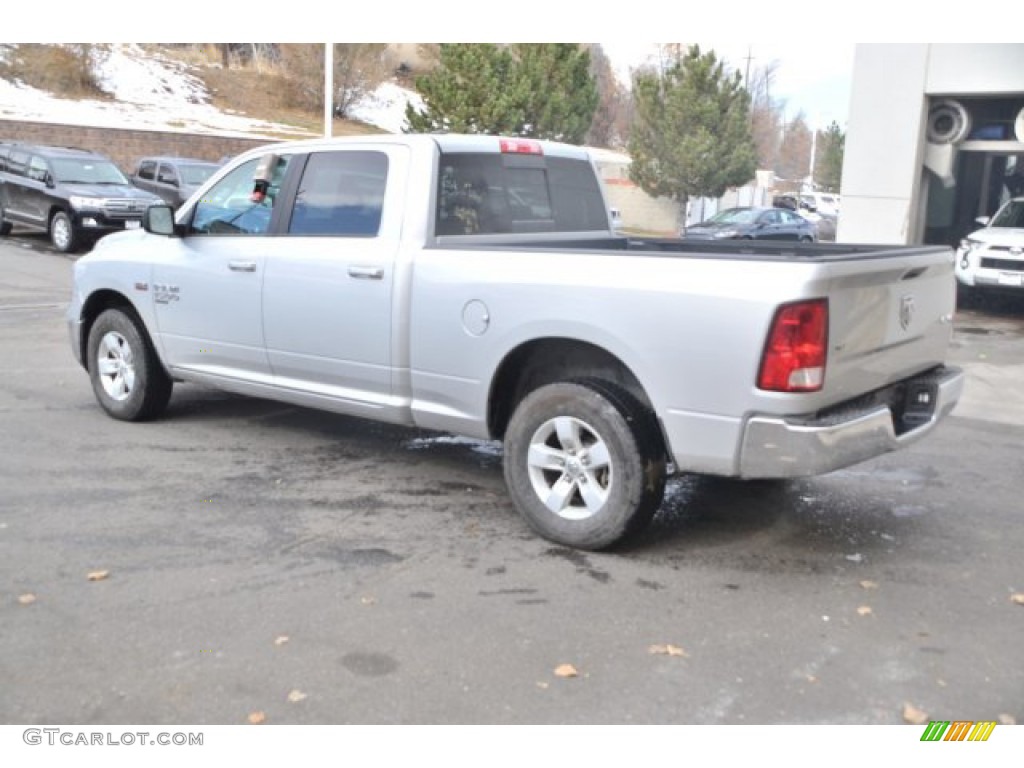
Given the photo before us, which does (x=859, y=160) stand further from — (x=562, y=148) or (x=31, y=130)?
(x=31, y=130)

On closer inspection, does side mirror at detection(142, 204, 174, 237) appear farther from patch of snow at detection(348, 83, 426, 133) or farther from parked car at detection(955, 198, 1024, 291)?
patch of snow at detection(348, 83, 426, 133)

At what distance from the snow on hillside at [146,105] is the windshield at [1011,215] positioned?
1040 inches

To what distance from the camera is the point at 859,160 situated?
17.9m

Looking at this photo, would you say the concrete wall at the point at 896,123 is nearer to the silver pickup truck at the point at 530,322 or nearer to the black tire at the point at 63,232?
the silver pickup truck at the point at 530,322

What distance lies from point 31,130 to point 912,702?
1251 inches

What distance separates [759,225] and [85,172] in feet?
57.6

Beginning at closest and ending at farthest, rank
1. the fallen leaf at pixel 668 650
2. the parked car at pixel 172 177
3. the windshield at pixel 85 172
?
the fallen leaf at pixel 668 650 < the windshield at pixel 85 172 < the parked car at pixel 172 177

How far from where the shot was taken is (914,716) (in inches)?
137

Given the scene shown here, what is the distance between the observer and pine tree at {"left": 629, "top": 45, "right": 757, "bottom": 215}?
33.7 m

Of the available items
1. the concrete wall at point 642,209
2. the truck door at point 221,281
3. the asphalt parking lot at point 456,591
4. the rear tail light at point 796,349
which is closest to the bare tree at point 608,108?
the concrete wall at point 642,209

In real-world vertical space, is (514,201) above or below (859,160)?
below

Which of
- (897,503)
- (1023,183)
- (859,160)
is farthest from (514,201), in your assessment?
(1023,183)

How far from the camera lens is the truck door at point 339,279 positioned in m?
5.63

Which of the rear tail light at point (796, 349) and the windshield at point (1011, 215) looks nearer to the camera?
the rear tail light at point (796, 349)
